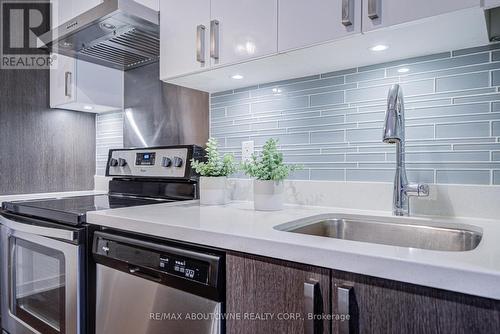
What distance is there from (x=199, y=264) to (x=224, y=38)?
2.80ft

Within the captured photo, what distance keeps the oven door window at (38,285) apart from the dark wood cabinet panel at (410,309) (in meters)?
1.13

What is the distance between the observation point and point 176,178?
1.70 meters

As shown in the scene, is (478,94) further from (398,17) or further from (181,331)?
(181,331)

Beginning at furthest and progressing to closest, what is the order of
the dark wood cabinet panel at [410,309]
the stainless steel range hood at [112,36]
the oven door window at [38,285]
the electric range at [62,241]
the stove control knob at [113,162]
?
the stove control knob at [113,162], the stainless steel range hood at [112,36], the oven door window at [38,285], the electric range at [62,241], the dark wood cabinet panel at [410,309]

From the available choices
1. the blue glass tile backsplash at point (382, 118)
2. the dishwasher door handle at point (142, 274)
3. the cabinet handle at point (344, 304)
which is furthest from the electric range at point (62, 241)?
the cabinet handle at point (344, 304)

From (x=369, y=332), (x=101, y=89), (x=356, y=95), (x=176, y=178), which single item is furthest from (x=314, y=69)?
(x=101, y=89)

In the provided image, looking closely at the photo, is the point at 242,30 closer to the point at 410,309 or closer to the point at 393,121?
the point at 393,121

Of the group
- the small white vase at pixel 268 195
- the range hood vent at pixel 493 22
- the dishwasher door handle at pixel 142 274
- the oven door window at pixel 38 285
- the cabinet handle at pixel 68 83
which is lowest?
the oven door window at pixel 38 285

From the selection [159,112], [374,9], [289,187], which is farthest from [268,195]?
[159,112]

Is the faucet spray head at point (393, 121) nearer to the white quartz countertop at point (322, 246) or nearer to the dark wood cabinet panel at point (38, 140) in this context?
the white quartz countertop at point (322, 246)

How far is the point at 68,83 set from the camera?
2.07 metres

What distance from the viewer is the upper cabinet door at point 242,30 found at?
1.15m

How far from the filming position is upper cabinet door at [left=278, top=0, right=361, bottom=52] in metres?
0.97

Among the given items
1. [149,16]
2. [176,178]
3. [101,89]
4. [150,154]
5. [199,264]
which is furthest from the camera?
[101,89]
